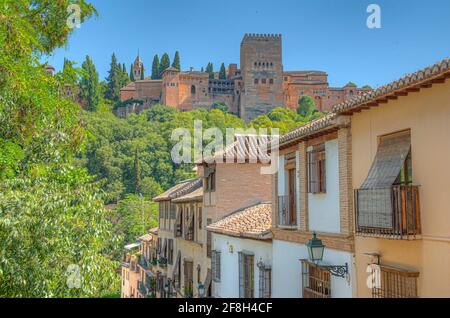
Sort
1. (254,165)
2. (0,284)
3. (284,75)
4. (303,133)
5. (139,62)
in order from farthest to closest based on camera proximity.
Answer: (139,62) < (284,75) < (254,165) < (303,133) < (0,284)

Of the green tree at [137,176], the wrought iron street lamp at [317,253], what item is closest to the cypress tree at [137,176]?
the green tree at [137,176]

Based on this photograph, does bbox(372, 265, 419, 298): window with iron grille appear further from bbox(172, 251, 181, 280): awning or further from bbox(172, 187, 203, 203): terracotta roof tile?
bbox(172, 251, 181, 280): awning

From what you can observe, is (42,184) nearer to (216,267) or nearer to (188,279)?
(216,267)

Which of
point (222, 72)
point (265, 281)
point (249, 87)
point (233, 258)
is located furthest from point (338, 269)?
point (222, 72)

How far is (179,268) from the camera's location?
27.1m

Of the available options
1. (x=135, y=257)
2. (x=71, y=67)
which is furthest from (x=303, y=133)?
(x=135, y=257)

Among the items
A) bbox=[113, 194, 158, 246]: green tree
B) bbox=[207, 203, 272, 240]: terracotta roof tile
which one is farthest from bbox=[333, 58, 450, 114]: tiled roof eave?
bbox=[113, 194, 158, 246]: green tree

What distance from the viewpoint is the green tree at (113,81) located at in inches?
4697

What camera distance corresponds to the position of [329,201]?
35.9 ft

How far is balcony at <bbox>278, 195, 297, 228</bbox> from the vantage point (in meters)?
12.9

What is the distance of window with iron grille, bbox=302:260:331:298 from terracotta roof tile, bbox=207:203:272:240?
2213 mm

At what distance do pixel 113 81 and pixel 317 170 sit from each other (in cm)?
11393
